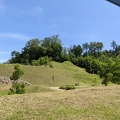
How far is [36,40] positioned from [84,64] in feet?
53.2

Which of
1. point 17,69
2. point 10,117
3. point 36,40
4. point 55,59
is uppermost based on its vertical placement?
point 36,40

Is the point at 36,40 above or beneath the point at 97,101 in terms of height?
above

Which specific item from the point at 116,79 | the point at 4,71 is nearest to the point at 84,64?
the point at 4,71

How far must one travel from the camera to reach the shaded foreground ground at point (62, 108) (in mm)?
6352

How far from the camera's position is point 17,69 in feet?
52.3

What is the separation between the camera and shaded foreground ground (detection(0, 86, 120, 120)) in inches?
250

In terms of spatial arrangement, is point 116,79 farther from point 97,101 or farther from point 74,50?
point 74,50

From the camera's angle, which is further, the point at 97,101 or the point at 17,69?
the point at 17,69

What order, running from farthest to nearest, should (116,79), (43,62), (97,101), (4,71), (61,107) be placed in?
(43,62), (4,71), (116,79), (97,101), (61,107)

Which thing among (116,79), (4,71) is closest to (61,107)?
(116,79)

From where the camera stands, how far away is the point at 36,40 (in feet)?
229

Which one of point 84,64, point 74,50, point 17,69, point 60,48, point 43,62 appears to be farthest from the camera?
point 74,50

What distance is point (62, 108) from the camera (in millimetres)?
7000

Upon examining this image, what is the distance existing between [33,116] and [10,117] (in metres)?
0.57
